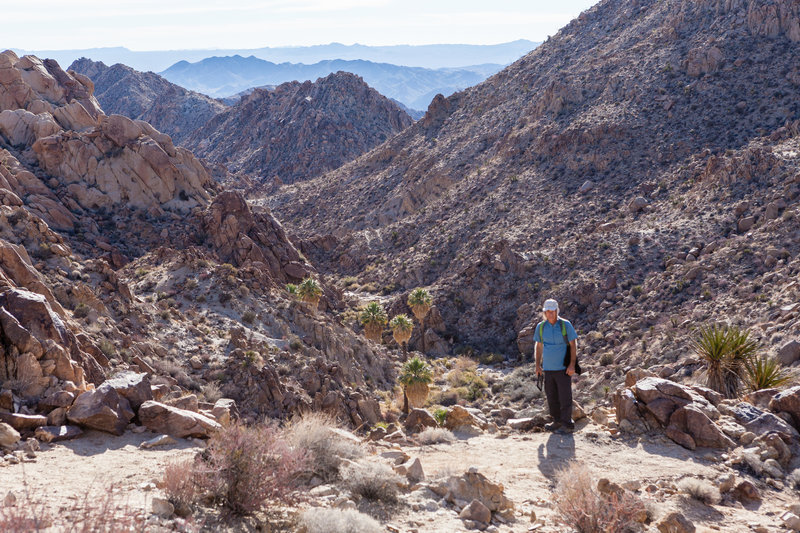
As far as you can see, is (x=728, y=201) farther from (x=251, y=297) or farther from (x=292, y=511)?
(x=292, y=511)

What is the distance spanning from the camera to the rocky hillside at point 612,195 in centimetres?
2953

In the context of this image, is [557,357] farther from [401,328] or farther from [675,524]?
[401,328]

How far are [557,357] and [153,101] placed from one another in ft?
517

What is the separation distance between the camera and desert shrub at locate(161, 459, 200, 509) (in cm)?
602

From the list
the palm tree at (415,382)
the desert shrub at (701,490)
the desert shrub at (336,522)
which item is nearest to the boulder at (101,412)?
the desert shrub at (336,522)

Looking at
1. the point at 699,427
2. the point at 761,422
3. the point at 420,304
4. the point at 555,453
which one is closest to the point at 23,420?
the point at 555,453

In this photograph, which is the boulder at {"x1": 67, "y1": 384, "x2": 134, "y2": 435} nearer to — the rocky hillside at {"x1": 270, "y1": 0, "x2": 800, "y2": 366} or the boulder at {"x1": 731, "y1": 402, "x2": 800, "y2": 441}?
the boulder at {"x1": 731, "y1": 402, "x2": 800, "y2": 441}

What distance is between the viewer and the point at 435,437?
10.4 metres

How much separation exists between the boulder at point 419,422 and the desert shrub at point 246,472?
558cm

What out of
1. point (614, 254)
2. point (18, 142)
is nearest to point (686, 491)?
point (614, 254)

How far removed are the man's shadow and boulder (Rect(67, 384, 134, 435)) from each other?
6.19 m

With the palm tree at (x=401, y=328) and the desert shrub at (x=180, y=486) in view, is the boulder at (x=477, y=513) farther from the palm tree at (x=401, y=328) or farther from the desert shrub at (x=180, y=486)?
the palm tree at (x=401, y=328)

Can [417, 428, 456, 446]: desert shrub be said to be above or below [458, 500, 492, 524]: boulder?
below

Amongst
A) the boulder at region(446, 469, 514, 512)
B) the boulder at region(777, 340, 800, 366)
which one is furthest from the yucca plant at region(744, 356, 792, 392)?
the boulder at region(446, 469, 514, 512)
